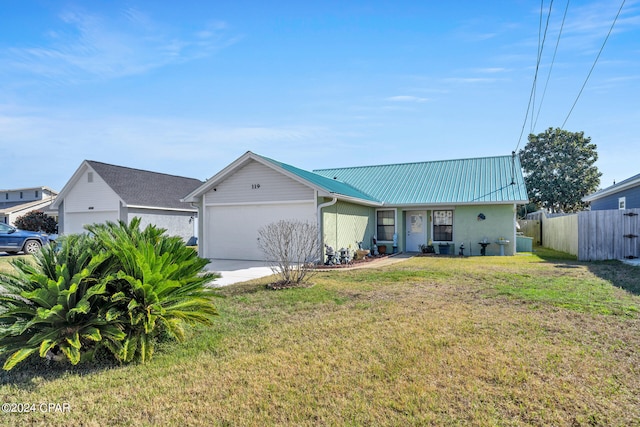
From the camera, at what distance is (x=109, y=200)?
21.0 meters

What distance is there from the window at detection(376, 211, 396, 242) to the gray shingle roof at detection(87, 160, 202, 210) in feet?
41.3

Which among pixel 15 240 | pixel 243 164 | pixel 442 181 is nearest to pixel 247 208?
pixel 243 164

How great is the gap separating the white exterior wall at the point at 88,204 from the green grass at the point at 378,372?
1761 cm

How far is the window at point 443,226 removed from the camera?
1769 centimetres

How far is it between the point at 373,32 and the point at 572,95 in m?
8.34

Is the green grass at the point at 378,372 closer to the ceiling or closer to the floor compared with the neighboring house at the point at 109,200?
closer to the floor

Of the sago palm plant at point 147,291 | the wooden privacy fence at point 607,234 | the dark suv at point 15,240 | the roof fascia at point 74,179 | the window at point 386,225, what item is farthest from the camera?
the roof fascia at point 74,179

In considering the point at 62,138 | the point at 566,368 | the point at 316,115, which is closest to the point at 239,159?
the point at 316,115

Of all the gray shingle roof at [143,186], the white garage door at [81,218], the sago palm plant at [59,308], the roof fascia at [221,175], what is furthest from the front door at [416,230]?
the white garage door at [81,218]

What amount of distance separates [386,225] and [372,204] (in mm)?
2393

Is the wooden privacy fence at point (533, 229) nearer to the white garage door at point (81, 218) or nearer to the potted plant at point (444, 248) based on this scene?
the potted plant at point (444, 248)

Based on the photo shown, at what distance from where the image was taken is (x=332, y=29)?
10500mm

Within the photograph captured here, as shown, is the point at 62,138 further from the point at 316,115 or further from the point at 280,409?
the point at 280,409

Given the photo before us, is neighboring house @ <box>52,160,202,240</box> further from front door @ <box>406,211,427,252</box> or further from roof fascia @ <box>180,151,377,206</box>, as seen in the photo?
front door @ <box>406,211,427,252</box>
